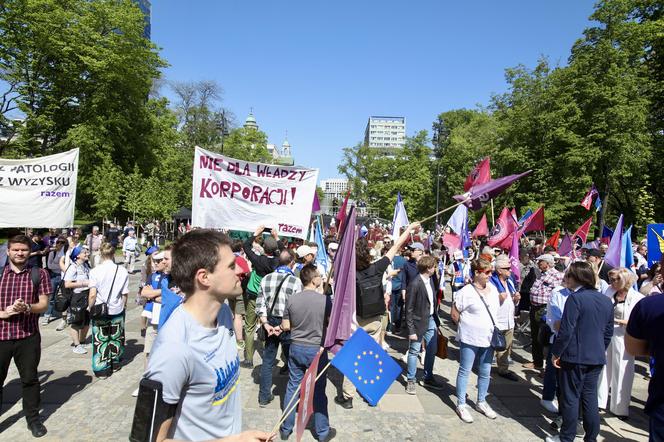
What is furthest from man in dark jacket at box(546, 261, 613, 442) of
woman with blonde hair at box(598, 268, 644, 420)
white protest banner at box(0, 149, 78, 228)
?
white protest banner at box(0, 149, 78, 228)

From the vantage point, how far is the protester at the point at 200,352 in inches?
66.2

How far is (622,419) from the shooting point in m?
5.43

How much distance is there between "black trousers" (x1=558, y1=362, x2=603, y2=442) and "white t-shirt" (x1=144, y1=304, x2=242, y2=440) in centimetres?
387

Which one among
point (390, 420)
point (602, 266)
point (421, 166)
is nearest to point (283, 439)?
point (390, 420)

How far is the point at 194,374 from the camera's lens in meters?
1.77

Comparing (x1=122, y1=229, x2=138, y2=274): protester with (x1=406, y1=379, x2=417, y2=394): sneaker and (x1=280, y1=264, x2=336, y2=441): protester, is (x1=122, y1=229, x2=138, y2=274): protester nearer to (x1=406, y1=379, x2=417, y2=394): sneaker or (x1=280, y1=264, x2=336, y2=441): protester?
(x1=406, y1=379, x2=417, y2=394): sneaker

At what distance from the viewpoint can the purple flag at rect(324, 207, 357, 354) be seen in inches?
135

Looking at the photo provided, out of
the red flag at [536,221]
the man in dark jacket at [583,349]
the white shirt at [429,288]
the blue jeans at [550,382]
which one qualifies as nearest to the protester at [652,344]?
the man in dark jacket at [583,349]

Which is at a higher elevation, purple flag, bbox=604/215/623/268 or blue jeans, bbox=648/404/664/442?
purple flag, bbox=604/215/623/268

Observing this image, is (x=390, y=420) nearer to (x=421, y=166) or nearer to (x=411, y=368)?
(x=411, y=368)

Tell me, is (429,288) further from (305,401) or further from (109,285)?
(109,285)

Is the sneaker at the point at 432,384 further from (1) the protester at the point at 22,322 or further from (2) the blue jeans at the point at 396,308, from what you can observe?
(1) the protester at the point at 22,322

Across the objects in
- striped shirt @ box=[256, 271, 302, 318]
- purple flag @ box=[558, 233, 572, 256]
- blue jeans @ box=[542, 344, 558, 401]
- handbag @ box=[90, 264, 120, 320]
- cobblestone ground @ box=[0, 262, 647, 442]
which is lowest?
cobblestone ground @ box=[0, 262, 647, 442]

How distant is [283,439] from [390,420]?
4.47ft
